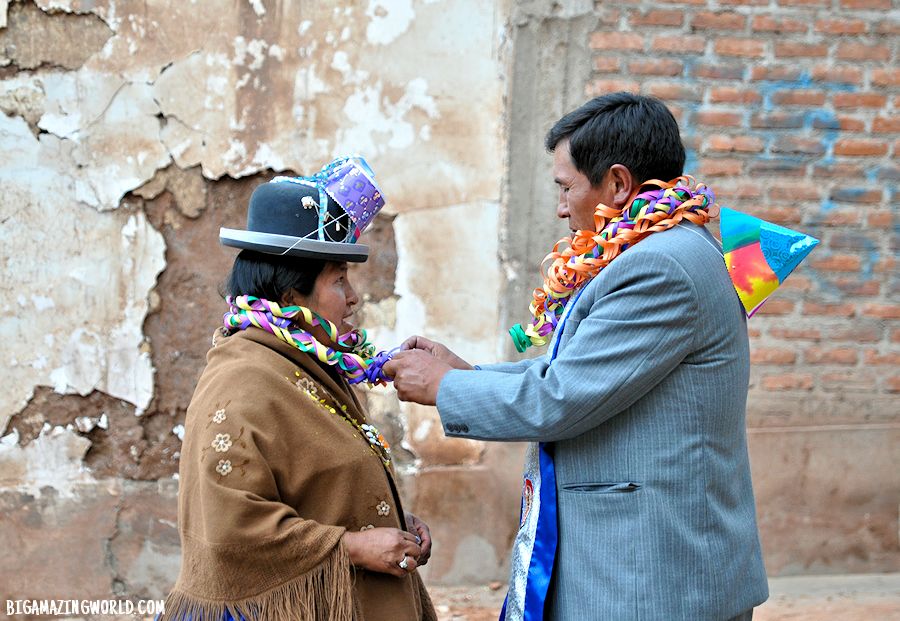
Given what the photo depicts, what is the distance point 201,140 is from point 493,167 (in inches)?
57.5

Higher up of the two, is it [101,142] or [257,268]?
[101,142]

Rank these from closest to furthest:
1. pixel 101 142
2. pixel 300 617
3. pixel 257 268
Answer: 1. pixel 300 617
2. pixel 257 268
3. pixel 101 142

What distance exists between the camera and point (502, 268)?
14.7 feet

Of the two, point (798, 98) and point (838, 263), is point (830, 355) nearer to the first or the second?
point (838, 263)

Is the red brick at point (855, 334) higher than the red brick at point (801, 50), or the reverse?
the red brick at point (801, 50)

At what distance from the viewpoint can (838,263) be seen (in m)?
4.47

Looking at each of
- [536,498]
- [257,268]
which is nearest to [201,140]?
[257,268]

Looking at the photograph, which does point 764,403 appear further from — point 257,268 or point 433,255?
point 257,268

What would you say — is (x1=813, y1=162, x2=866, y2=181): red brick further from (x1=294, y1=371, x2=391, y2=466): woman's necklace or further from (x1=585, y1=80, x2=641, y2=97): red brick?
(x1=294, y1=371, x2=391, y2=466): woman's necklace

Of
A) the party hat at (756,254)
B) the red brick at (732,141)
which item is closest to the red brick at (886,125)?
the red brick at (732,141)

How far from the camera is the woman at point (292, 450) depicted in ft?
6.56

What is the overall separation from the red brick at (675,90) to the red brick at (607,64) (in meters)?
0.17

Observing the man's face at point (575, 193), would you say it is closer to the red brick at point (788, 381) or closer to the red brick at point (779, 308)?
the red brick at point (779, 308)

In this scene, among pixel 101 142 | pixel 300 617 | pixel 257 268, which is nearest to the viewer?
pixel 300 617
